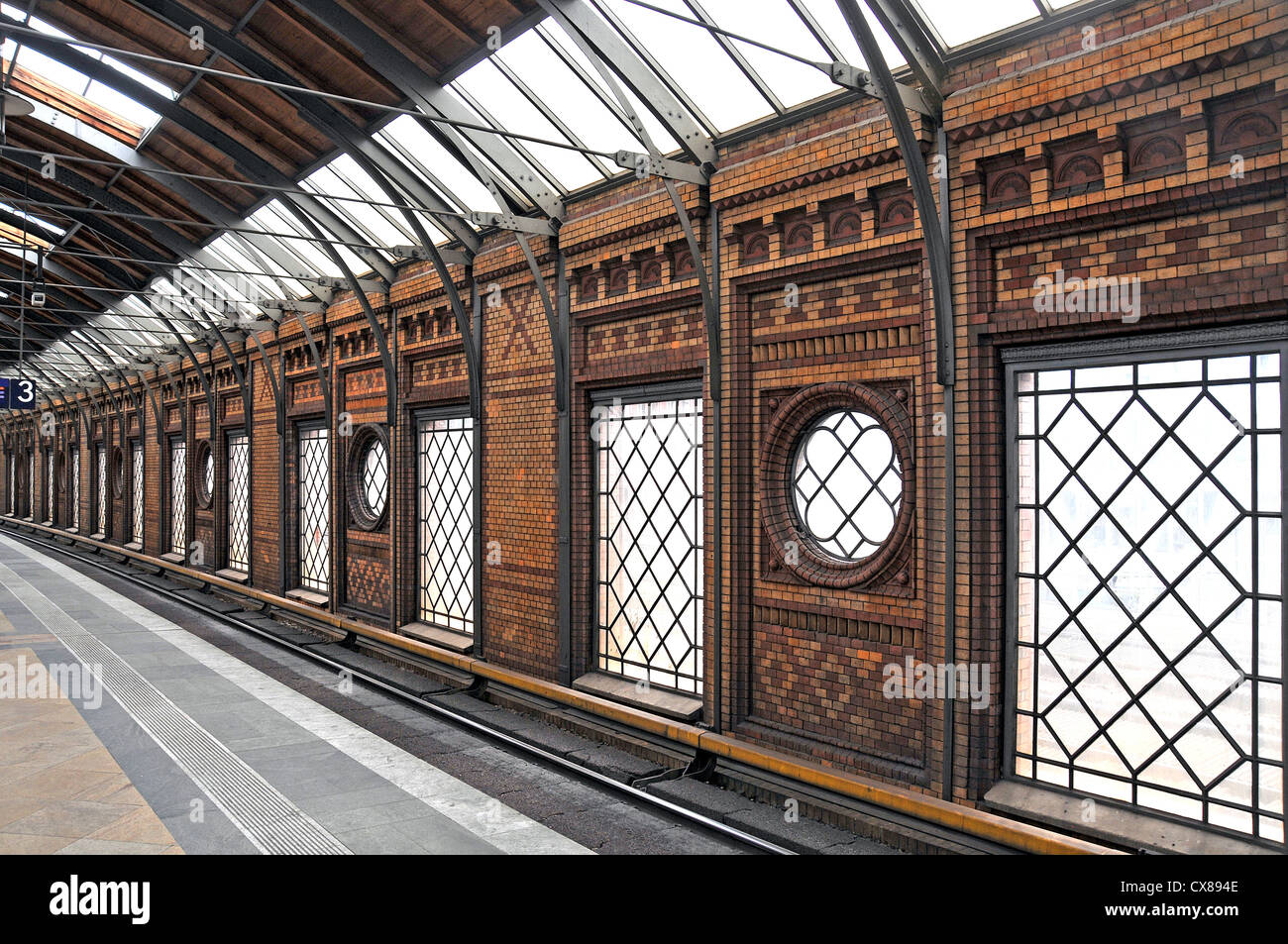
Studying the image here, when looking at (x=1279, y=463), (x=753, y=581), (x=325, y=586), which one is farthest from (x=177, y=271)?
(x=1279, y=463)

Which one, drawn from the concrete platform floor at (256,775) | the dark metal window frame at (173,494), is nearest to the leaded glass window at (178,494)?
the dark metal window frame at (173,494)

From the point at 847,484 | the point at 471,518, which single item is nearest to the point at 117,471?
the point at 471,518

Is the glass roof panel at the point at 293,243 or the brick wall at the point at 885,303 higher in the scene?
the glass roof panel at the point at 293,243

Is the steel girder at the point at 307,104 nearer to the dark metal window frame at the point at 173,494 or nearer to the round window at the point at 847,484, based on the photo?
the round window at the point at 847,484

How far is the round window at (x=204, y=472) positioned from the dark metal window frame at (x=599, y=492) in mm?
13874

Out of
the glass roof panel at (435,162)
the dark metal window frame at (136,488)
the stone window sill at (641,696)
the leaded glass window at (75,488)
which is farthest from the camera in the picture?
the leaded glass window at (75,488)

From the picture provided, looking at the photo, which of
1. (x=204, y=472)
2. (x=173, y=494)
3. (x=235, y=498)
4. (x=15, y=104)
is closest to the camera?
(x=15, y=104)

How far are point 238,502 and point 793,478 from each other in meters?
14.2

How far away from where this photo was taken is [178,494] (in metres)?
21.5

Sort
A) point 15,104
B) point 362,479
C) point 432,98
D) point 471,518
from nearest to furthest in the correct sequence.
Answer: point 432,98
point 15,104
point 471,518
point 362,479

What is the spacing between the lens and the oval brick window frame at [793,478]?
6133mm

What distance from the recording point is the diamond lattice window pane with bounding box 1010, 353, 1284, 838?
4547 millimetres

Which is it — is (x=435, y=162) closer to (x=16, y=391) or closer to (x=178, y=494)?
(x=16, y=391)

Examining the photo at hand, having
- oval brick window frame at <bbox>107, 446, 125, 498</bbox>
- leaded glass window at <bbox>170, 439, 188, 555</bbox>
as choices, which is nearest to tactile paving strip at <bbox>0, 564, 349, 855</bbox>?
leaded glass window at <bbox>170, 439, 188, 555</bbox>
